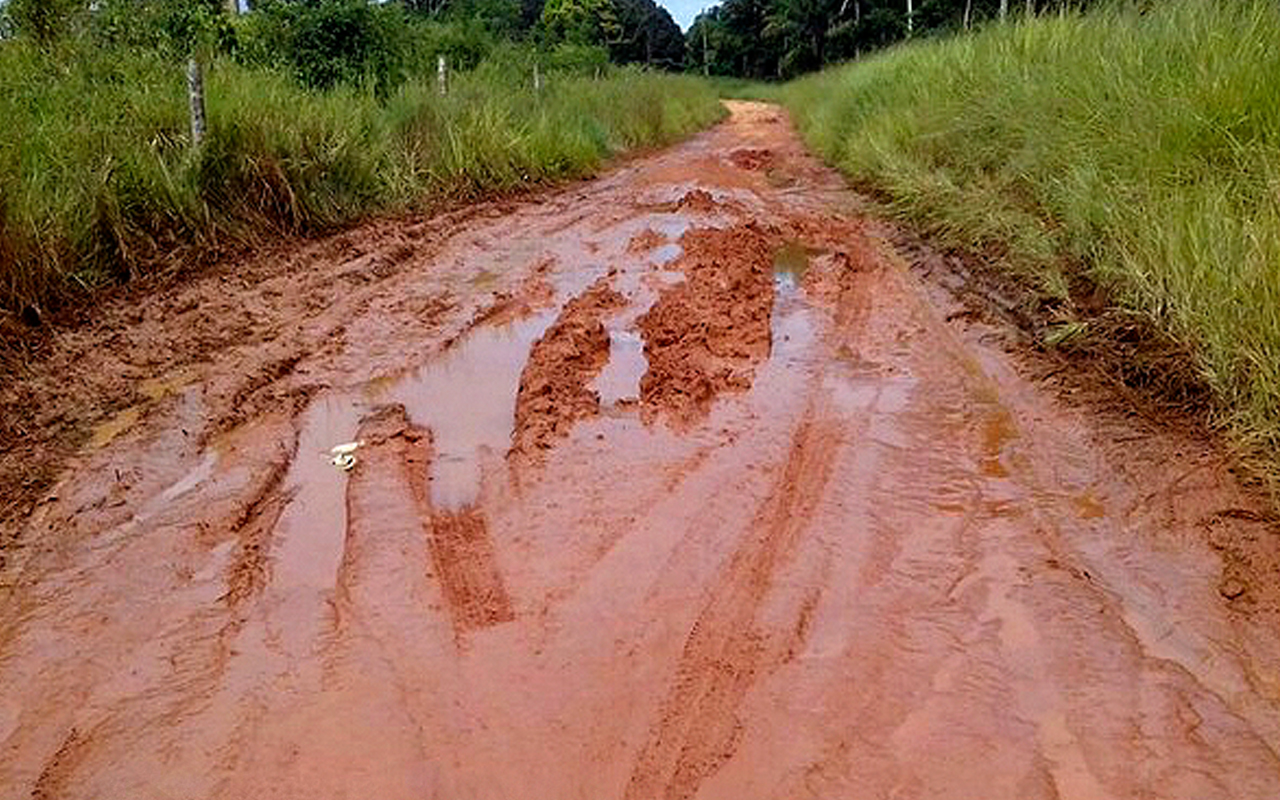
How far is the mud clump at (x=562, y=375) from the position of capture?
4039mm

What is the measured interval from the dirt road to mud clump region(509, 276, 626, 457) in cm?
3


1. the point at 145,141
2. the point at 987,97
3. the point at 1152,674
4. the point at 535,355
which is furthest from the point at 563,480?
the point at 987,97

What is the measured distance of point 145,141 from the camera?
21.8 feet

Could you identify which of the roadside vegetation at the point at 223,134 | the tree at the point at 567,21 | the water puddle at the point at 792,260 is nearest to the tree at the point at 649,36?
the tree at the point at 567,21

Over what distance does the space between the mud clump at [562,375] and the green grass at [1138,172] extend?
87.3 inches

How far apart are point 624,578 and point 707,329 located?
243 cm

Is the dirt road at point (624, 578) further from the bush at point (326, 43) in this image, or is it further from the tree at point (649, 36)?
the tree at point (649, 36)

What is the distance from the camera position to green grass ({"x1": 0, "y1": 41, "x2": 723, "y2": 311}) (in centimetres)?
548

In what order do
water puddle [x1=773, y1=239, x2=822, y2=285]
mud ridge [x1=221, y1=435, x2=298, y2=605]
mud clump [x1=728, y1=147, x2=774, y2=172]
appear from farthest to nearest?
mud clump [x1=728, y1=147, x2=774, y2=172] < water puddle [x1=773, y1=239, x2=822, y2=285] < mud ridge [x1=221, y1=435, x2=298, y2=605]

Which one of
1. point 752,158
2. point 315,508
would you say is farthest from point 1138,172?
point 752,158

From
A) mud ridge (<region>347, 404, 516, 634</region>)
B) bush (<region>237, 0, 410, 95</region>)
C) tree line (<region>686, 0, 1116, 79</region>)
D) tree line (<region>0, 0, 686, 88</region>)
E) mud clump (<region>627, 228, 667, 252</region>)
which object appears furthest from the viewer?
tree line (<region>686, 0, 1116, 79</region>)

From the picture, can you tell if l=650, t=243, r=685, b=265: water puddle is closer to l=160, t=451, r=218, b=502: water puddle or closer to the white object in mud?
the white object in mud

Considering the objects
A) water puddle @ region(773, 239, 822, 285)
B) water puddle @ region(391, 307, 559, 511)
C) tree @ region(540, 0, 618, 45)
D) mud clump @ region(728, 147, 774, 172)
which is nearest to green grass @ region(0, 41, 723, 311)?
water puddle @ region(391, 307, 559, 511)

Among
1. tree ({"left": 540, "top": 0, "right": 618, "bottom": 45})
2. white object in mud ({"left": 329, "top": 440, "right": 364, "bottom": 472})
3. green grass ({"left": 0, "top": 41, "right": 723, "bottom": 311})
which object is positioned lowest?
white object in mud ({"left": 329, "top": 440, "right": 364, "bottom": 472})
